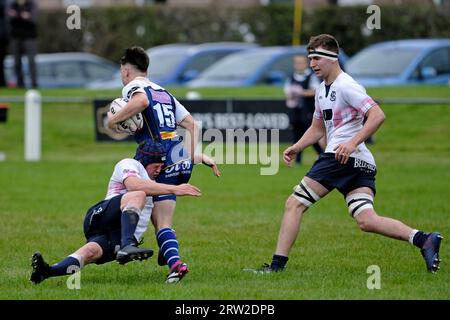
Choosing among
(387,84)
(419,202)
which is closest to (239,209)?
(419,202)

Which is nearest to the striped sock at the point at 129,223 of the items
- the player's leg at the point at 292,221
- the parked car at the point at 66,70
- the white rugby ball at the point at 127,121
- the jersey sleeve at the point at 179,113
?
the white rugby ball at the point at 127,121

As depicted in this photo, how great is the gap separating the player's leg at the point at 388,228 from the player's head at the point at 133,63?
2060 millimetres

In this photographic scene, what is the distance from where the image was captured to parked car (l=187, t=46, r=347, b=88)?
26.3 metres

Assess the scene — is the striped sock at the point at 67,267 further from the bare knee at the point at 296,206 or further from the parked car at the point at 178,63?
the parked car at the point at 178,63

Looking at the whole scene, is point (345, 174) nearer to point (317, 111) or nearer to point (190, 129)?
point (317, 111)

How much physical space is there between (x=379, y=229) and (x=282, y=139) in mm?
13233

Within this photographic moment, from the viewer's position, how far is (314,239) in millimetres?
11875

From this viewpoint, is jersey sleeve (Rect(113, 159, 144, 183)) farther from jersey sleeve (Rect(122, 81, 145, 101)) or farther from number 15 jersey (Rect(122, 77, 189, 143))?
jersey sleeve (Rect(122, 81, 145, 101))

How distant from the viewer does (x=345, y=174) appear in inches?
369

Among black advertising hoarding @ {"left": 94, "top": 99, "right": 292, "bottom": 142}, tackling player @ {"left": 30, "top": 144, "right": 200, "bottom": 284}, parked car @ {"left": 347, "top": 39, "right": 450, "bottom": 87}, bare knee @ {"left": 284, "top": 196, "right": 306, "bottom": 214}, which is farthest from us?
parked car @ {"left": 347, "top": 39, "right": 450, "bottom": 87}

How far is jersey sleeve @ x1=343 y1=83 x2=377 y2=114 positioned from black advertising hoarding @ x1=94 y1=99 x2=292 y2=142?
12897 millimetres

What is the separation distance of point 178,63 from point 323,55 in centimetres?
1941

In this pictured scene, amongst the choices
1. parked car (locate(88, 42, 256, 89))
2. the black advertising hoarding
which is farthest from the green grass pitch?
parked car (locate(88, 42, 256, 89))
